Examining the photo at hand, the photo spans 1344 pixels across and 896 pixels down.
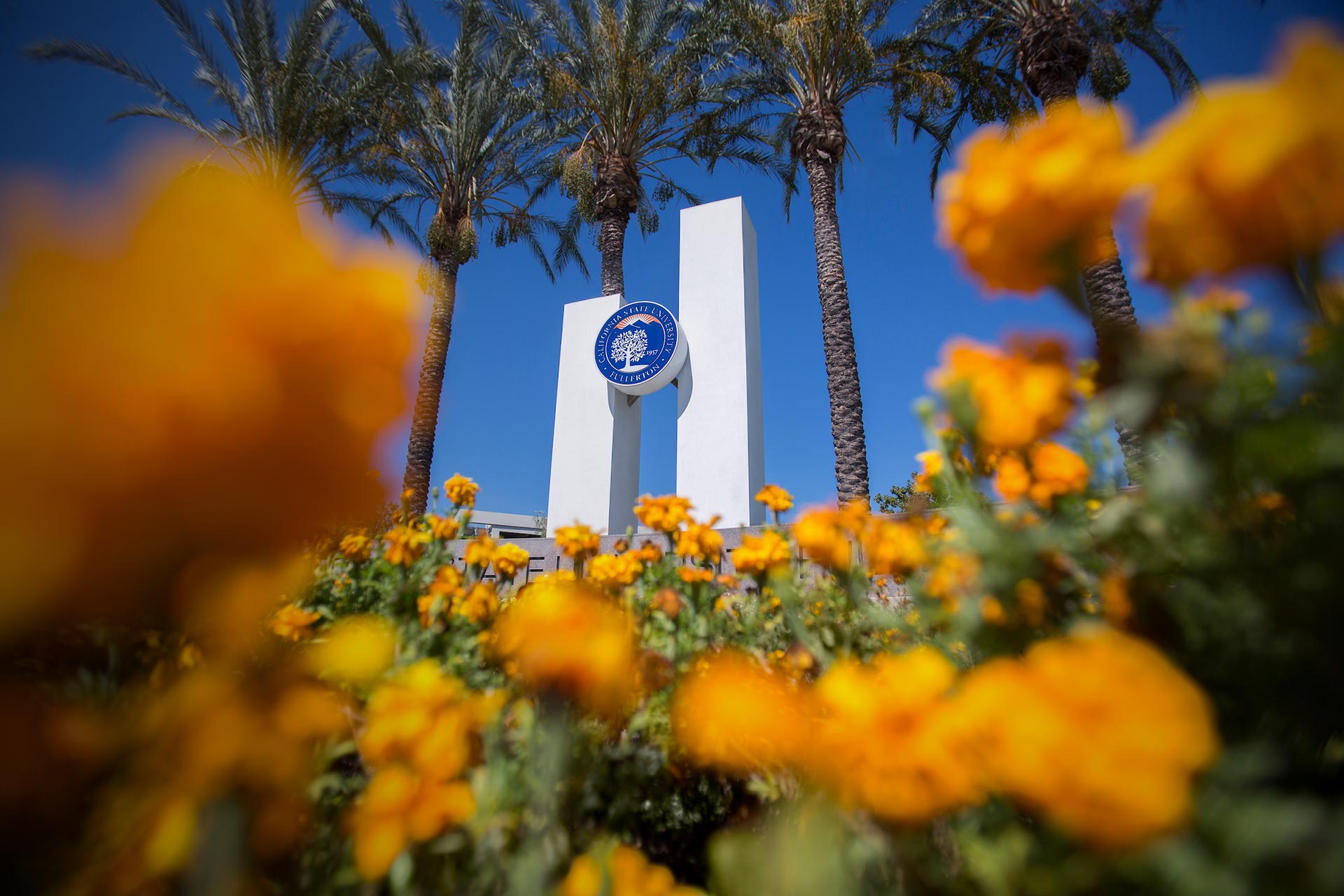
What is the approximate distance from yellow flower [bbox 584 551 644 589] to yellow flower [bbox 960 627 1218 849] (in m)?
0.99

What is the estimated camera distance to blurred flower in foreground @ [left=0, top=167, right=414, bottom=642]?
0.31m

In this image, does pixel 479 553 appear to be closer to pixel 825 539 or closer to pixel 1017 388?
pixel 825 539

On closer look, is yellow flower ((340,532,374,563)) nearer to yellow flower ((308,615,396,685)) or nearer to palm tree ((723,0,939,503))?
yellow flower ((308,615,396,685))

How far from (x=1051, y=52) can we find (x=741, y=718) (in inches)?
347

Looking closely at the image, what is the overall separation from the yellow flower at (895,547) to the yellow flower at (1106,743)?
462 millimetres

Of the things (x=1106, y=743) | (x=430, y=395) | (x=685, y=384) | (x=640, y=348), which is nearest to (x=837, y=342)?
(x=685, y=384)

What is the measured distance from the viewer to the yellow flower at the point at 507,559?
1.56 m

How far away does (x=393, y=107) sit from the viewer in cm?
895

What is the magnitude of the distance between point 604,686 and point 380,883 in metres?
0.28

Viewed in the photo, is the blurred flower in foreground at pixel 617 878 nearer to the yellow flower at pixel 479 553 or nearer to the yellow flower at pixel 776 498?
the yellow flower at pixel 479 553

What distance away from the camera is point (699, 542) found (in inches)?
60.4

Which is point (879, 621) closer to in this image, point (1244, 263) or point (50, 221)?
point (1244, 263)

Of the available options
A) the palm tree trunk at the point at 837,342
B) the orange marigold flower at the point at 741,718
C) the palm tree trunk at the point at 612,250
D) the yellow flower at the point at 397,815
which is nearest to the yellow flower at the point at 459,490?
the orange marigold flower at the point at 741,718

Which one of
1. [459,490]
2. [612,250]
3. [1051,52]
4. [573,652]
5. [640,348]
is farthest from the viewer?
[612,250]
